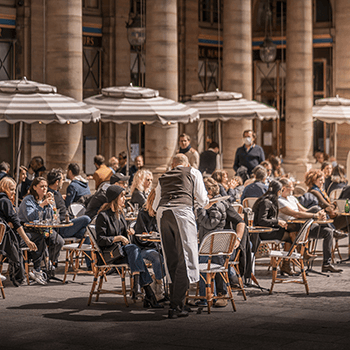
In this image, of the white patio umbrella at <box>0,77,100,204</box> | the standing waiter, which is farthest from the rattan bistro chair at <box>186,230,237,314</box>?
the white patio umbrella at <box>0,77,100,204</box>

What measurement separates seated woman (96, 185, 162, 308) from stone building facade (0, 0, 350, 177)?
24.5ft

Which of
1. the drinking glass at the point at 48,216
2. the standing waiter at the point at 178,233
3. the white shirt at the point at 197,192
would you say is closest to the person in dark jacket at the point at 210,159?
the drinking glass at the point at 48,216

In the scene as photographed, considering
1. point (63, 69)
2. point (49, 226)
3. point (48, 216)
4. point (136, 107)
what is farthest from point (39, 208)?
point (63, 69)

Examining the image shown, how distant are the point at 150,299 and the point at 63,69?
8766mm

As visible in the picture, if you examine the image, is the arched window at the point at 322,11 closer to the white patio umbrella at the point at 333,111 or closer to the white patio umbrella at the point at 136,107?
the white patio umbrella at the point at 333,111

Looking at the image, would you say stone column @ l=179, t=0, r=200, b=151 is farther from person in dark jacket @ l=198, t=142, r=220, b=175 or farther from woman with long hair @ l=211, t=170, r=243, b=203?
woman with long hair @ l=211, t=170, r=243, b=203

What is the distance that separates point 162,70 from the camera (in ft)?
70.4

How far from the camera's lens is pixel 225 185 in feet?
51.4

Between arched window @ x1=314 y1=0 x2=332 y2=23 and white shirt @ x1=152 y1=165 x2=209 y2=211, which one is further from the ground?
arched window @ x1=314 y1=0 x2=332 y2=23

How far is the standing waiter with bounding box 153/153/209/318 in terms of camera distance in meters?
10.6

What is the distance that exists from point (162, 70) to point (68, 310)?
11.3 m

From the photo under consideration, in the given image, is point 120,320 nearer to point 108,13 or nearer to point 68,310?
point 68,310

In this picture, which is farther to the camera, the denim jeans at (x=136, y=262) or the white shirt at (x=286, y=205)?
the white shirt at (x=286, y=205)

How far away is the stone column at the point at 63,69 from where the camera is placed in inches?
744
